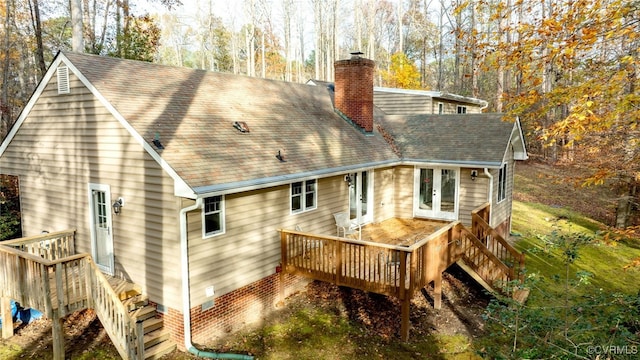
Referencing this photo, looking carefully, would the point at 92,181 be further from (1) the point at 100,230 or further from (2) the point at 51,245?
(2) the point at 51,245

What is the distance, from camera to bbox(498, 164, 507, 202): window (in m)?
14.8

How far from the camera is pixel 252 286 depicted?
9.33 metres

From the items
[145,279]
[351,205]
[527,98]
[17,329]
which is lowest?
[17,329]

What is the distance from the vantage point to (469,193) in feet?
44.9

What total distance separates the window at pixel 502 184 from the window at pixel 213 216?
33.6 feet

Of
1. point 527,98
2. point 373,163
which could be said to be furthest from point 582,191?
point 527,98

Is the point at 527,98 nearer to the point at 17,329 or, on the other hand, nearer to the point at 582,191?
the point at 17,329

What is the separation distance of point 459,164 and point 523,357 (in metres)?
9.07

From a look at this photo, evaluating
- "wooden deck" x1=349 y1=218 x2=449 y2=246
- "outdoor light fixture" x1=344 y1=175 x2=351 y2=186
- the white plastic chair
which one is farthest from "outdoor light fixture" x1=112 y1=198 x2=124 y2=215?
"wooden deck" x1=349 y1=218 x2=449 y2=246

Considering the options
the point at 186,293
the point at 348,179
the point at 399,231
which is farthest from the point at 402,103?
the point at 186,293

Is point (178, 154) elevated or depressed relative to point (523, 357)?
elevated

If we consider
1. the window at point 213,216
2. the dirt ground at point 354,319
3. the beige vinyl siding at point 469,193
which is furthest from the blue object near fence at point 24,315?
the beige vinyl siding at point 469,193

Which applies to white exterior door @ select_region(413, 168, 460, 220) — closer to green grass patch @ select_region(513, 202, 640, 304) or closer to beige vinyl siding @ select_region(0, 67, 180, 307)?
green grass patch @ select_region(513, 202, 640, 304)

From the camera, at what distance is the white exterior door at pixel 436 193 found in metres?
14.1
